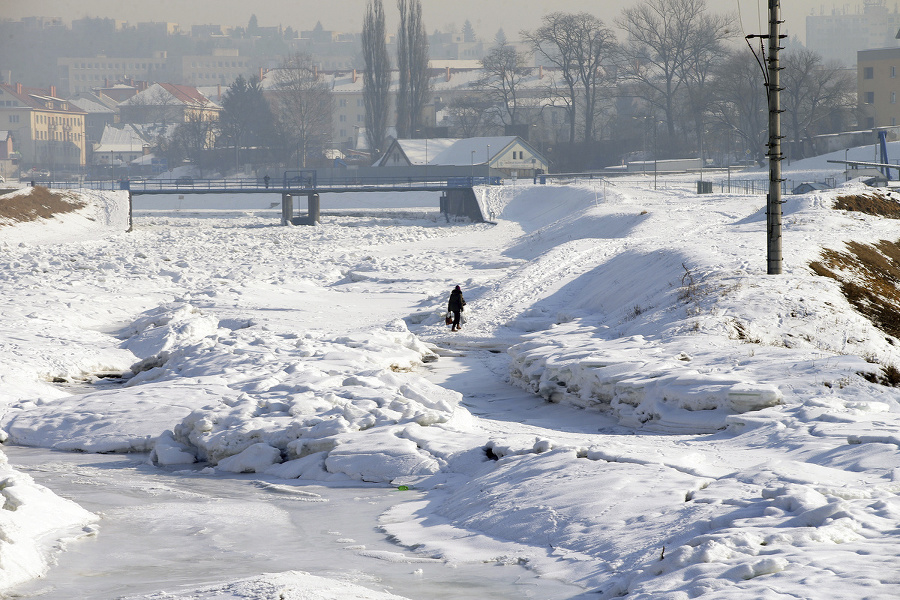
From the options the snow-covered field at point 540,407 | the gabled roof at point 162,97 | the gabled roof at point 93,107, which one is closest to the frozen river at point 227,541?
the snow-covered field at point 540,407

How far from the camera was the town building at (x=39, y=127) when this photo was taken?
15075 cm

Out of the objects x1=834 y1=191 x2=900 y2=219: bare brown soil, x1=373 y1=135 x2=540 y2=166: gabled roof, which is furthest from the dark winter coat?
x1=373 y1=135 x2=540 y2=166: gabled roof

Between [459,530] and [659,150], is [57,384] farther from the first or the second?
[659,150]

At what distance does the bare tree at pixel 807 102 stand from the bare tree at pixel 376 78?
40.2 meters

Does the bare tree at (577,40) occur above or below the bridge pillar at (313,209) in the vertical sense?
above

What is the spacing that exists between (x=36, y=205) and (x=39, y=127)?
352 feet

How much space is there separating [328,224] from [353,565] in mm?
60809

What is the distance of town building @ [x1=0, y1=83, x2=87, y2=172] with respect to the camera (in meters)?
151

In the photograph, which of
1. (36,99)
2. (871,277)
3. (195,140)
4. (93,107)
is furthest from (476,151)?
(93,107)

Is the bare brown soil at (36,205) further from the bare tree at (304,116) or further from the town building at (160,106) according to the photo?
the town building at (160,106)

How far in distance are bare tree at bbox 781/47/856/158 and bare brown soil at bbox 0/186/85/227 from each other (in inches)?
2315

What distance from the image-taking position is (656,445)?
11.3m

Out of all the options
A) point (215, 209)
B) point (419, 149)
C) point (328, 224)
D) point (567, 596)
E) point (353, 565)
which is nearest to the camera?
point (567, 596)

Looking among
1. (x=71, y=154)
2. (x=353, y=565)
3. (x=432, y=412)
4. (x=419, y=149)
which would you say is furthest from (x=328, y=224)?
(x=71, y=154)
